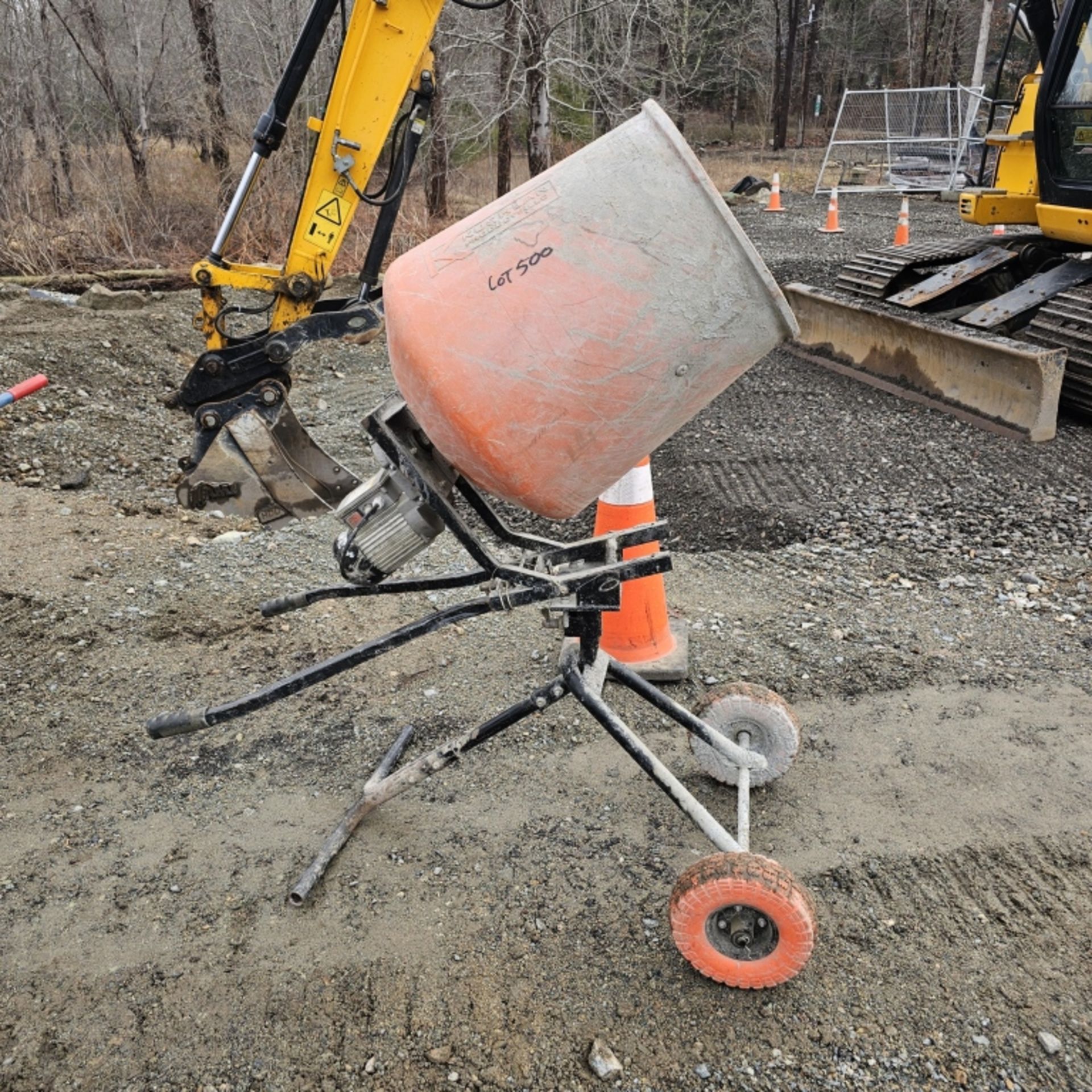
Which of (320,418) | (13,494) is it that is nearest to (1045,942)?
→ (13,494)

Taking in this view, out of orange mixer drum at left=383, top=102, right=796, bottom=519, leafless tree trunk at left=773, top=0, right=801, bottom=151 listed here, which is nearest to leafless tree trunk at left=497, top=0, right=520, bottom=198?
orange mixer drum at left=383, top=102, right=796, bottom=519

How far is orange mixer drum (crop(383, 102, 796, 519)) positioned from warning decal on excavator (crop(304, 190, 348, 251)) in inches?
99.4

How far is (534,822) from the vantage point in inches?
113

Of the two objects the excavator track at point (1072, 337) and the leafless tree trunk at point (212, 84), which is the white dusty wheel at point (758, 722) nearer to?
the excavator track at point (1072, 337)

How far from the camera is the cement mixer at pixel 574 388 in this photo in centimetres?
187

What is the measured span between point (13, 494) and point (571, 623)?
409 cm

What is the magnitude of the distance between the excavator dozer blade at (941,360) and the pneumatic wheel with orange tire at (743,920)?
4555mm

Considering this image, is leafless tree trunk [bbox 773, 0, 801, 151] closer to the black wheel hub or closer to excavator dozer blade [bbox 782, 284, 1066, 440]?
excavator dozer blade [bbox 782, 284, 1066, 440]

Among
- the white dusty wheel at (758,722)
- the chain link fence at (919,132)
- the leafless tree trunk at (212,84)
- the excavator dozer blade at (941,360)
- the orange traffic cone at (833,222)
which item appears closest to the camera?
the white dusty wheel at (758,722)

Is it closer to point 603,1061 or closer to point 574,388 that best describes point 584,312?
point 574,388

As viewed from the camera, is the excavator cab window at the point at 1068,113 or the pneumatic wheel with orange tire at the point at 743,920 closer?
the pneumatic wheel with orange tire at the point at 743,920

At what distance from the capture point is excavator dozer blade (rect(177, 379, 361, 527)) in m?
3.53

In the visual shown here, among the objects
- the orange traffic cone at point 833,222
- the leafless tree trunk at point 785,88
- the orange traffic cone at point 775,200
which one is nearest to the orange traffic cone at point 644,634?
the orange traffic cone at point 833,222

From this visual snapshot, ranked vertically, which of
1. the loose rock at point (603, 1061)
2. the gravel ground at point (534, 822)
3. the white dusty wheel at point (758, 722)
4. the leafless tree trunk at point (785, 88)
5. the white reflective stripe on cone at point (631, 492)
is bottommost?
the loose rock at point (603, 1061)
